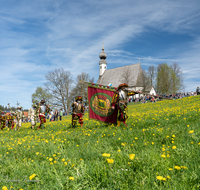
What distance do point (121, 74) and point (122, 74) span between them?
3468 millimetres

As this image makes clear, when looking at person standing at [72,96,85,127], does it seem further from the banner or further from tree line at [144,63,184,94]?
tree line at [144,63,184,94]

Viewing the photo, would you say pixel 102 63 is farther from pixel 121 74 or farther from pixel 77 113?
pixel 77 113

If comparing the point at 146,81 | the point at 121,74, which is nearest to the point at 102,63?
the point at 121,74

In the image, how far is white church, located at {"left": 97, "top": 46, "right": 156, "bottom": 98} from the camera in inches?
2453

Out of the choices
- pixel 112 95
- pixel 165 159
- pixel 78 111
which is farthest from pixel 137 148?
pixel 78 111

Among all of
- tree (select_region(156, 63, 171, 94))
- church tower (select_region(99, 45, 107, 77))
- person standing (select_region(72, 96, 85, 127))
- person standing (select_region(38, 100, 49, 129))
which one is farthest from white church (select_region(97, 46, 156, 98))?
person standing (select_region(72, 96, 85, 127))

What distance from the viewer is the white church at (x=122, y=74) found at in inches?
2453

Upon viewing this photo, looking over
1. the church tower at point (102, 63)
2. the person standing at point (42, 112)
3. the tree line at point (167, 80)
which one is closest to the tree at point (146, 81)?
the tree line at point (167, 80)

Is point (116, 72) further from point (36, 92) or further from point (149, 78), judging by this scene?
point (36, 92)

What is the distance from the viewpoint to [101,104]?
365 inches

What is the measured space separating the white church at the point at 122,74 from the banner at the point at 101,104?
4962 centimetres

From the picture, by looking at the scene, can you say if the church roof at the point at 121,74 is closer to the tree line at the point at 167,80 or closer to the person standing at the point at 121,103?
the tree line at the point at 167,80

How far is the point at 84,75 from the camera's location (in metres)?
59.5

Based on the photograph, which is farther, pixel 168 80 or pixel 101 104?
pixel 168 80
